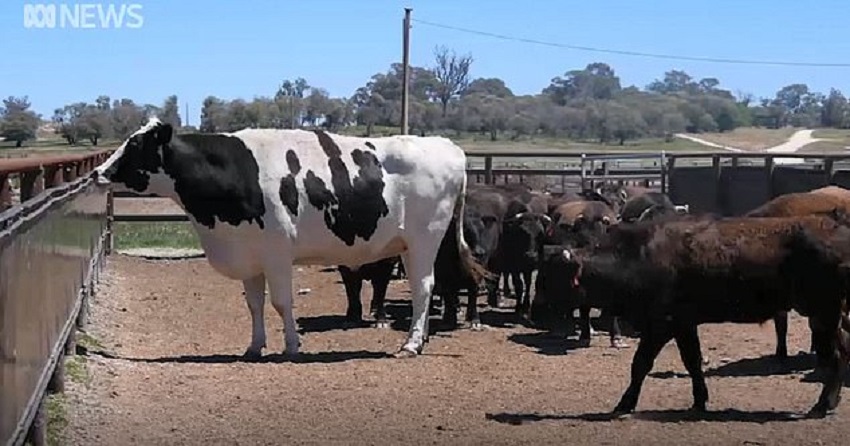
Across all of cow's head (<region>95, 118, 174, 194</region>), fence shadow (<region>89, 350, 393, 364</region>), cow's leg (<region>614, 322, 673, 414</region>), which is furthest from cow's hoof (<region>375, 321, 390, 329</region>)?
cow's leg (<region>614, 322, 673, 414</region>)

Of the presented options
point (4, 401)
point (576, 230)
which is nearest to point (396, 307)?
point (576, 230)

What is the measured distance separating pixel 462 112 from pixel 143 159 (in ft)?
217

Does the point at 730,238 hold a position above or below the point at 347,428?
above

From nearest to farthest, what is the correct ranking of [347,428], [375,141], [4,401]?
[4,401] → [347,428] → [375,141]

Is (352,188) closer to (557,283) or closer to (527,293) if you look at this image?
(557,283)

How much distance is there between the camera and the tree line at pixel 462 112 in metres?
39.8

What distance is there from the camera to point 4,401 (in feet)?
19.2

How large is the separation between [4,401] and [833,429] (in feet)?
19.2

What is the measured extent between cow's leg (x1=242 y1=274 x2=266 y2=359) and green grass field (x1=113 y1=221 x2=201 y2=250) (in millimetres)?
12866

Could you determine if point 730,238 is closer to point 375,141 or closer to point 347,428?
point 347,428

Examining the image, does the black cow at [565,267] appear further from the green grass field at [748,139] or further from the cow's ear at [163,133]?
the green grass field at [748,139]

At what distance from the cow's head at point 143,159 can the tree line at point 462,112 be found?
9156mm

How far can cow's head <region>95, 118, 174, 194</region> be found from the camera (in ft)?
42.5

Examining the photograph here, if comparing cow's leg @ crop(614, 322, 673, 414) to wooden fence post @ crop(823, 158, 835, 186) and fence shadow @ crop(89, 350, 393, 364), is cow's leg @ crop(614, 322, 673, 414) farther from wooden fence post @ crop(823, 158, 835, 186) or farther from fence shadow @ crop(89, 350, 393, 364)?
wooden fence post @ crop(823, 158, 835, 186)
